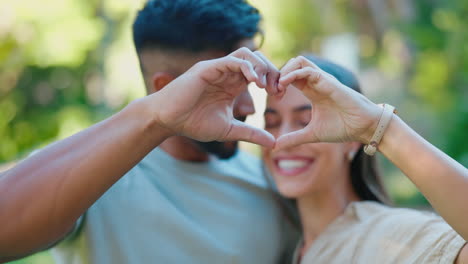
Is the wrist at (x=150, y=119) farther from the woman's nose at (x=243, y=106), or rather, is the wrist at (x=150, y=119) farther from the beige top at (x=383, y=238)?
the beige top at (x=383, y=238)

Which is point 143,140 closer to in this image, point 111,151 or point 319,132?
point 111,151

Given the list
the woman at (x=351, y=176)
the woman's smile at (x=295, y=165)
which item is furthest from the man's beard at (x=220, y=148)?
the woman's smile at (x=295, y=165)

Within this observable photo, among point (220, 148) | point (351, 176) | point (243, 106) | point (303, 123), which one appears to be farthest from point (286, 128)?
point (351, 176)

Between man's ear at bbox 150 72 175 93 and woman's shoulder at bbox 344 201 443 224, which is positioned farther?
man's ear at bbox 150 72 175 93

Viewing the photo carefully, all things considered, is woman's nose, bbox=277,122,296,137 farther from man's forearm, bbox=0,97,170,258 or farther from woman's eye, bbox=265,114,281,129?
man's forearm, bbox=0,97,170,258

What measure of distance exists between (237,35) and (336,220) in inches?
32.0

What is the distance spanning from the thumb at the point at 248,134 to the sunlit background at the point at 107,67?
4.46 metres

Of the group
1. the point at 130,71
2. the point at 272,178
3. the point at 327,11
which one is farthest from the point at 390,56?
the point at 272,178

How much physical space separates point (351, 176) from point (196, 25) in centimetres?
88

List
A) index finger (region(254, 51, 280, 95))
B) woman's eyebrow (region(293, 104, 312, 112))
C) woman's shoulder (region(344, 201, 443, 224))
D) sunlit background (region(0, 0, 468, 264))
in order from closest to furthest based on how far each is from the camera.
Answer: index finger (region(254, 51, 280, 95)) → woman's shoulder (region(344, 201, 443, 224)) → woman's eyebrow (region(293, 104, 312, 112)) → sunlit background (region(0, 0, 468, 264))

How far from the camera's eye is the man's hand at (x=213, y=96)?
1455 mm

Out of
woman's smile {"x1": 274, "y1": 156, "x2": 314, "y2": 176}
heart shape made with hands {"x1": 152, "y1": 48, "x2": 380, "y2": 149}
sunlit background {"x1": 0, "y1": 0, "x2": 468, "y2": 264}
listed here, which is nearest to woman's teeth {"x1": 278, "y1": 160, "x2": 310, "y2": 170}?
woman's smile {"x1": 274, "y1": 156, "x2": 314, "y2": 176}

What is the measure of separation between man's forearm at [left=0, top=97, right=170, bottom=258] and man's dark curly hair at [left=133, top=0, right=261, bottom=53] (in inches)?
29.0

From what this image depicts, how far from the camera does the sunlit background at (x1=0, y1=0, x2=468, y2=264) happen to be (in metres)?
6.39
